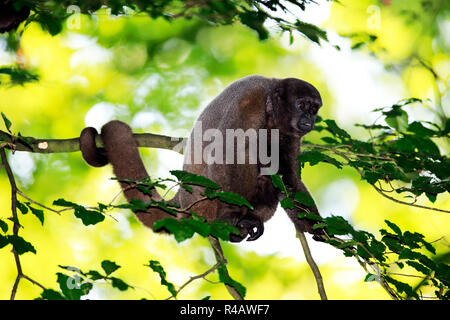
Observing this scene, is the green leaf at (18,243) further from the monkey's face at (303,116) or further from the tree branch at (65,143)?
the monkey's face at (303,116)

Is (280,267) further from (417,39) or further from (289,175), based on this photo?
(417,39)

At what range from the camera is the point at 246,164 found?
5324 mm

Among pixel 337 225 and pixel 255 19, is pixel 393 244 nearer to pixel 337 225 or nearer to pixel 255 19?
pixel 337 225

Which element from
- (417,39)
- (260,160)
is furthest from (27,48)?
(417,39)

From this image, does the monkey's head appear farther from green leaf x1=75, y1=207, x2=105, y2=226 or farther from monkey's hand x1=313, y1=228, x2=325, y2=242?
green leaf x1=75, y1=207, x2=105, y2=226

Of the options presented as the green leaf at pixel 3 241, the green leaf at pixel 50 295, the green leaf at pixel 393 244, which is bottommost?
the green leaf at pixel 50 295

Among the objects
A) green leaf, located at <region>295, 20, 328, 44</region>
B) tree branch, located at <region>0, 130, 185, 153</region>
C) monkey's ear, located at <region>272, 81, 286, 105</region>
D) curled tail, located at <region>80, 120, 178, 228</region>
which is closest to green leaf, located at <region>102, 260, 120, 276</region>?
tree branch, located at <region>0, 130, 185, 153</region>

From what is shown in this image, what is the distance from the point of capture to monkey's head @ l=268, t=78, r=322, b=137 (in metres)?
5.74

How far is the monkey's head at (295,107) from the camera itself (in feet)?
18.8

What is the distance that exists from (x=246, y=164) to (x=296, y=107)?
114 centimetres

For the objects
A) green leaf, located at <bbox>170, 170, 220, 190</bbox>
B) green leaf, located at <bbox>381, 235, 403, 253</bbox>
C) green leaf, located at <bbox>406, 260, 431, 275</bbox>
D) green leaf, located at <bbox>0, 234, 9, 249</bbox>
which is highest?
green leaf, located at <bbox>170, 170, 220, 190</bbox>

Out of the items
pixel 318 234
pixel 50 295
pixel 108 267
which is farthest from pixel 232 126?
pixel 50 295

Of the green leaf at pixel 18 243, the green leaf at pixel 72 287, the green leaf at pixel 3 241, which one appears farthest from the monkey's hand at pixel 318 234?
the green leaf at pixel 3 241

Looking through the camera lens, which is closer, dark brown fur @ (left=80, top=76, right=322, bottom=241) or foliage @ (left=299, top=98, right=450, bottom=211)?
foliage @ (left=299, top=98, right=450, bottom=211)
